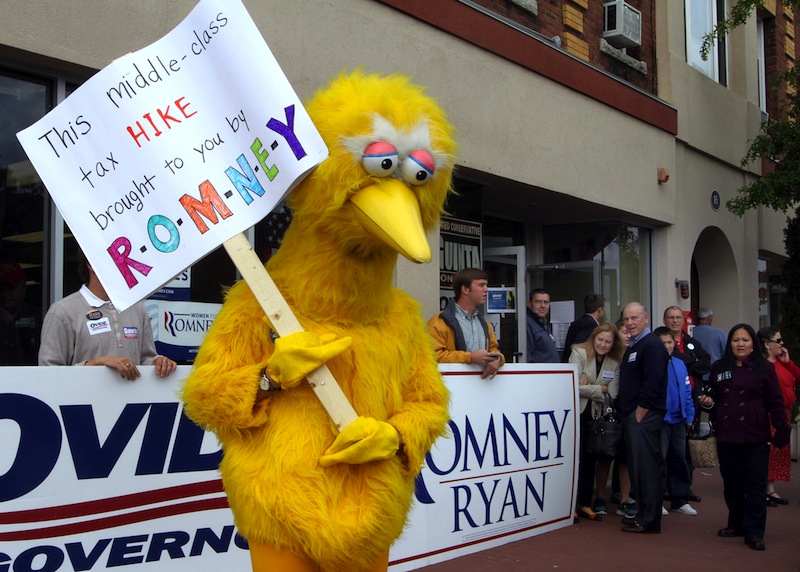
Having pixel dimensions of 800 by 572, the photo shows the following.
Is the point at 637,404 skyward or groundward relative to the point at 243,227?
groundward

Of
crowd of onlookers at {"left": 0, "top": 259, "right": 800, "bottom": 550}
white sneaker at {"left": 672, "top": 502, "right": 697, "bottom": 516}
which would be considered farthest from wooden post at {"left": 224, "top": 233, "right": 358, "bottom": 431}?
white sneaker at {"left": 672, "top": 502, "right": 697, "bottom": 516}

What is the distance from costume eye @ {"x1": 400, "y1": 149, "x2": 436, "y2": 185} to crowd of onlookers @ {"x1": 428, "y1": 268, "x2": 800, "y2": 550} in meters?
3.37

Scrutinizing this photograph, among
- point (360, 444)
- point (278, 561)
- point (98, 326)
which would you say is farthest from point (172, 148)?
point (98, 326)

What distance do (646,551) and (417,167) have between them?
4638 mm

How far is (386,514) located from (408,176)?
1126mm

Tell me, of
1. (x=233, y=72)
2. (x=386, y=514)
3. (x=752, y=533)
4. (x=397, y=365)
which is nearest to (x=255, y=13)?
(x=233, y=72)


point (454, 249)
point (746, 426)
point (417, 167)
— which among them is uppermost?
point (454, 249)

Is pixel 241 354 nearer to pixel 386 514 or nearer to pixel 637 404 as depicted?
pixel 386 514

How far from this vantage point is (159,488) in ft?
15.0

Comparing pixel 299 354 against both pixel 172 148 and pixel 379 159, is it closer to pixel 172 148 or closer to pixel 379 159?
pixel 379 159

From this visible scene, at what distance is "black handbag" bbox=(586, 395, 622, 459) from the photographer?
7520mm

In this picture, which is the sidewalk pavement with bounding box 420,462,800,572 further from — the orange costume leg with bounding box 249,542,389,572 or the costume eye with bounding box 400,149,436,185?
the costume eye with bounding box 400,149,436,185

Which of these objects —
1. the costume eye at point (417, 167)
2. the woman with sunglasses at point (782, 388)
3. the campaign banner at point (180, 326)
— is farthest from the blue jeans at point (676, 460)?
the costume eye at point (417, 167)

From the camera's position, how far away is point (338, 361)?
3.09 meters
